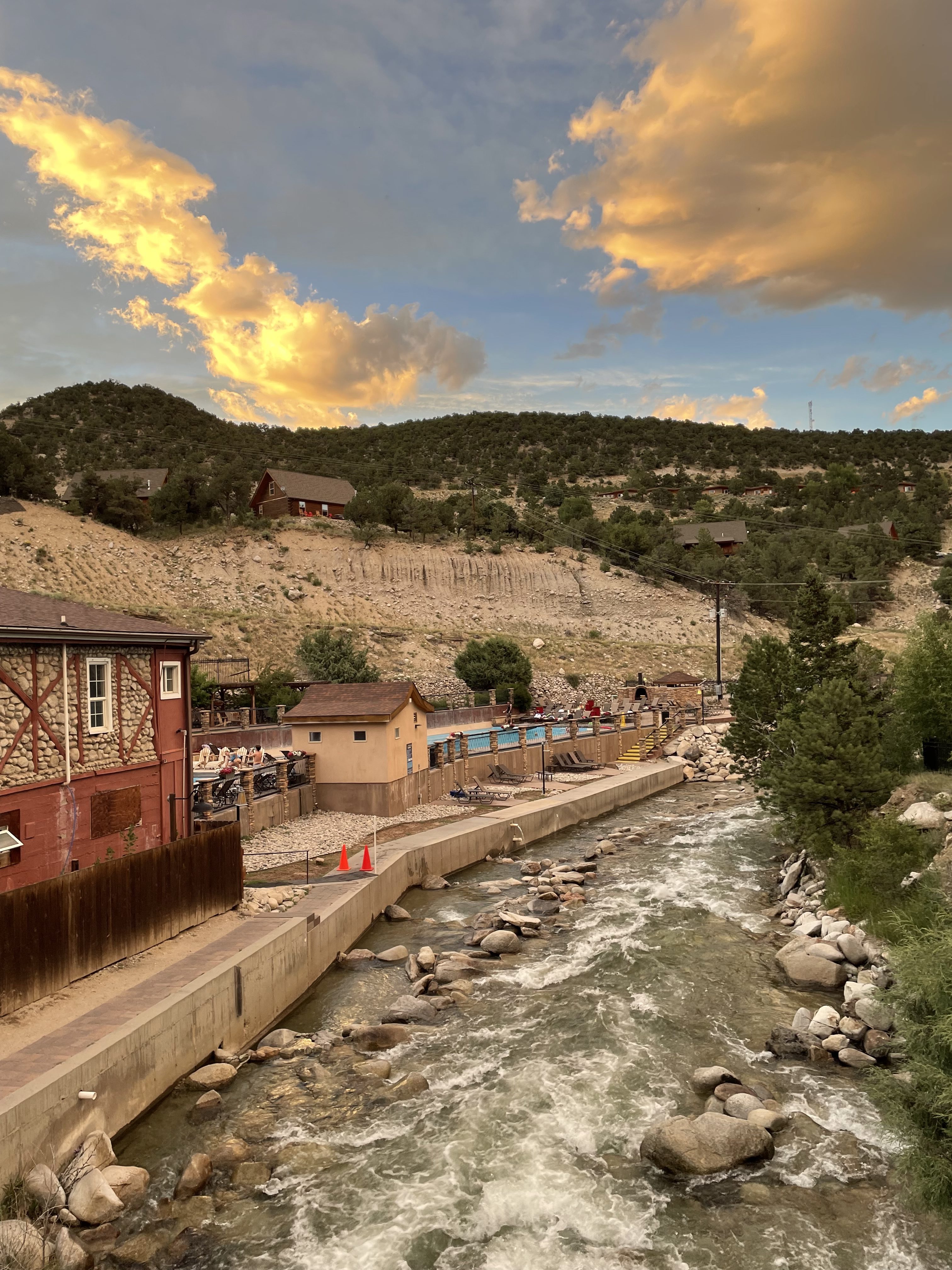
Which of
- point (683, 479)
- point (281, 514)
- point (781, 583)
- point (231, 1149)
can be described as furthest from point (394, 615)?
point (683, 479)

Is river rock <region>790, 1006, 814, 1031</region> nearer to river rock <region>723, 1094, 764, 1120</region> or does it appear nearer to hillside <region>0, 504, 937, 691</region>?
river rock <region>723, 1094, 764, 1120</region>

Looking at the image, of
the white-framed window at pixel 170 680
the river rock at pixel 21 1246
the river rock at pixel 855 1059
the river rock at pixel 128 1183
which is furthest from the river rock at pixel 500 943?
the river rock at pixel 21 1246

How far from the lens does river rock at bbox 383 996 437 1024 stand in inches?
627

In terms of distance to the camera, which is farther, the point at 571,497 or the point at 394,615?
the point at 571,497

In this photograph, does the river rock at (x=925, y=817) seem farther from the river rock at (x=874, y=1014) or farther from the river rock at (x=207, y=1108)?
the river rock at (x=207, y=1108)

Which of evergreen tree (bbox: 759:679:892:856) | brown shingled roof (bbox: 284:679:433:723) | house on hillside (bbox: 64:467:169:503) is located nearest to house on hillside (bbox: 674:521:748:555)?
house on hillside (bbox: 64:467:169:503)

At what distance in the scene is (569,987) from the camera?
1756 cm

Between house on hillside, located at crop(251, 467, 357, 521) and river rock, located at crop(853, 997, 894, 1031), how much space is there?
258ft

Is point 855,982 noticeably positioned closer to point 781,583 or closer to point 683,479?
point 781,583

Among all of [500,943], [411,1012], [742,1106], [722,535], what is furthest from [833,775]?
[722,535]

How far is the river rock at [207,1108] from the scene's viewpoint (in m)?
12.4

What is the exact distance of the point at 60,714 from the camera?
16.7 meters

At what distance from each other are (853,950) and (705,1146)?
8.56 meters

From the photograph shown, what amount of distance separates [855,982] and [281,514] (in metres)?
79.1
